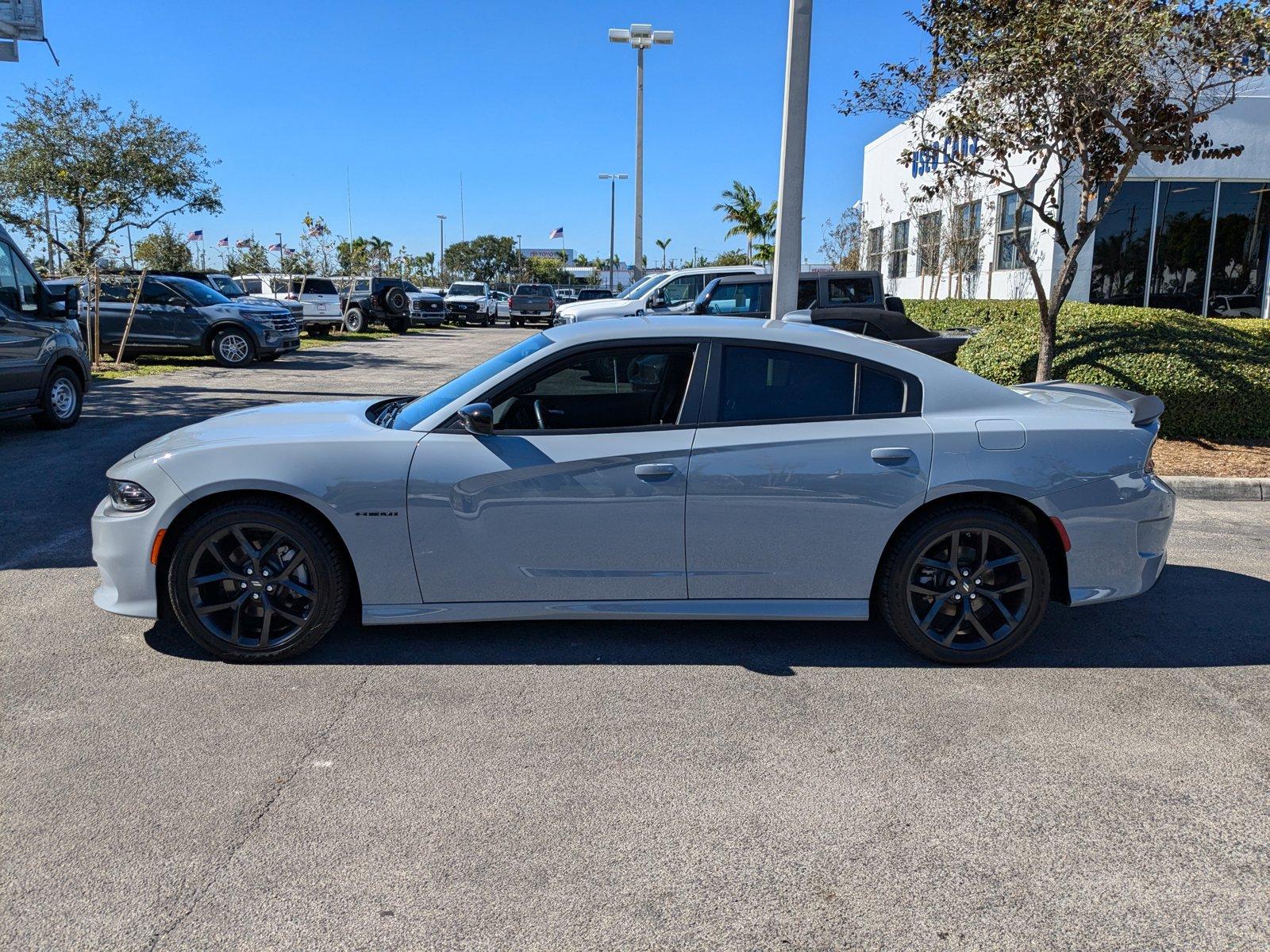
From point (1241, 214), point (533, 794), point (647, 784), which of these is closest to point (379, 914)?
point (533, 794)

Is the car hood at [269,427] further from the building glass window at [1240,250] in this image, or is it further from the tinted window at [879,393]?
the building glass window at [1240,250]

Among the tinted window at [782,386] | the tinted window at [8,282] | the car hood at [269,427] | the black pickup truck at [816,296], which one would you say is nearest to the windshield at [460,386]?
the car hood at [269,427]

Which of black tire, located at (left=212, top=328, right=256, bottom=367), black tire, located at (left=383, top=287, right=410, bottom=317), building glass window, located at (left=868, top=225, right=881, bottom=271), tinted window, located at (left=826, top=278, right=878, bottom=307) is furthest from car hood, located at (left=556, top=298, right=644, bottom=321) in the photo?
black tire, located at (left=383, top=287, right=410, bottom=317)

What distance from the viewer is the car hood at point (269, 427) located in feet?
14.5

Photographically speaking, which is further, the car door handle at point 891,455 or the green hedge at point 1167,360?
the green hedge at point 1167,360

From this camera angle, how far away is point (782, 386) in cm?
446

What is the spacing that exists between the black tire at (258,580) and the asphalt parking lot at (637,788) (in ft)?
0.49

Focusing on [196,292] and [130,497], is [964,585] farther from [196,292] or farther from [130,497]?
[196,292]

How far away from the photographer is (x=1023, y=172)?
1795cm

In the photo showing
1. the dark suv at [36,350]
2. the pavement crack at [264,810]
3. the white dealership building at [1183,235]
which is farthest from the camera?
the white dealership building at [1183,235]

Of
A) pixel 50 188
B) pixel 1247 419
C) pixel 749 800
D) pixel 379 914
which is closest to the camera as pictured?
pixel 379 914

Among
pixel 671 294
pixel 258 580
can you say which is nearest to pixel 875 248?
pixel 671 294

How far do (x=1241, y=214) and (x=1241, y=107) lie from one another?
6.06 ft

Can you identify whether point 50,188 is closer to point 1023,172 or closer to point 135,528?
point 1023,172
